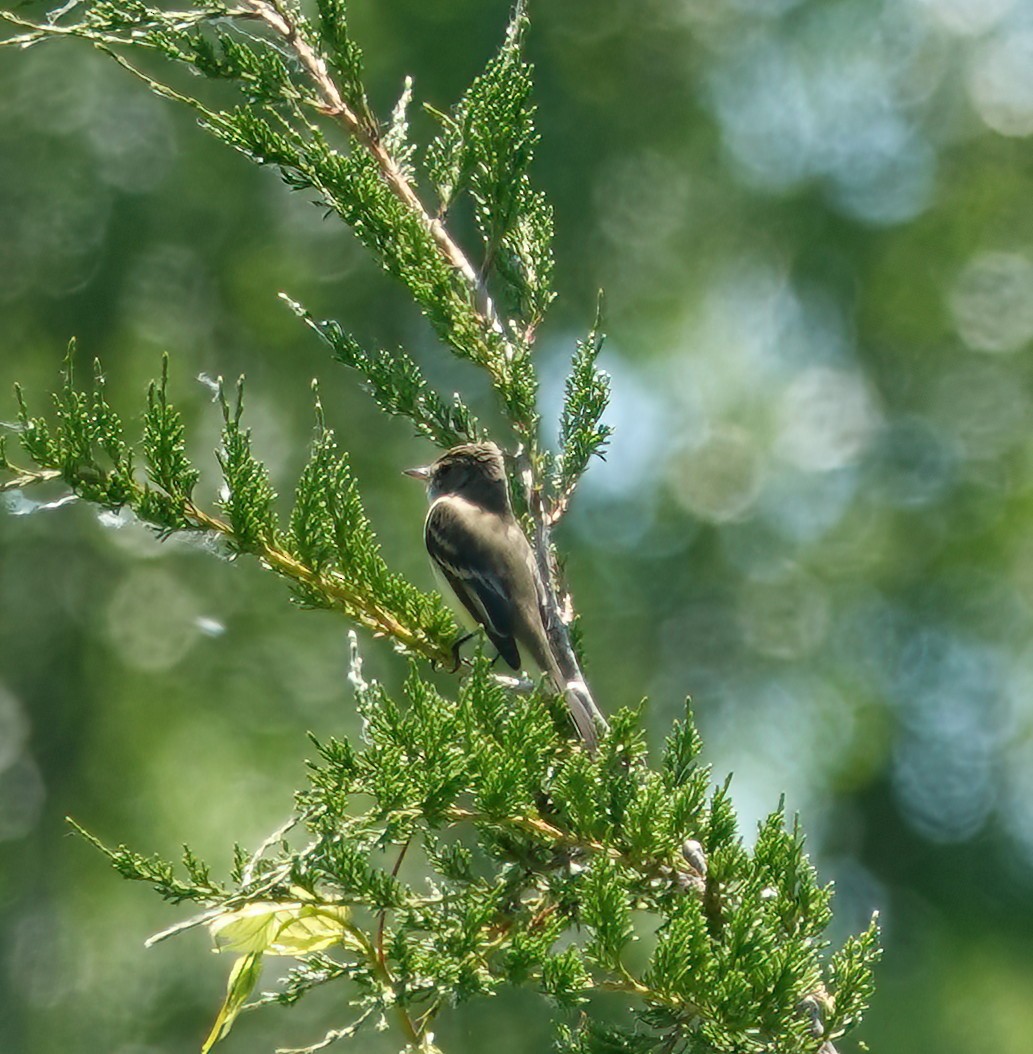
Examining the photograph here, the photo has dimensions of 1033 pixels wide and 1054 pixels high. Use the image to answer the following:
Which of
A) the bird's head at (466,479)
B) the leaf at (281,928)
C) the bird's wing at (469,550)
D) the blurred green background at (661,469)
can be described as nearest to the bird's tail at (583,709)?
the leaf at (281,928)

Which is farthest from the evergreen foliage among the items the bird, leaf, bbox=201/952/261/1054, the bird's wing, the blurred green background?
the blurred green background

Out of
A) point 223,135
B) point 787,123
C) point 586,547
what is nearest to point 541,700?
point 223,135

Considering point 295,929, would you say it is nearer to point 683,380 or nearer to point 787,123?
point 683,380

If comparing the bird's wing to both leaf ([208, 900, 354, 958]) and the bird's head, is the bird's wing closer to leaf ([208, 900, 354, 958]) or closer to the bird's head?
the bird's head

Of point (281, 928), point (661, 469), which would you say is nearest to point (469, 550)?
point (281, 928)

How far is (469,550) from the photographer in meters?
5.78

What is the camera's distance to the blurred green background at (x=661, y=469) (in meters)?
14.1

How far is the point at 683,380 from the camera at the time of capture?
1552 cm

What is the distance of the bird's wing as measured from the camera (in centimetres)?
568

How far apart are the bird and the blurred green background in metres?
7.36

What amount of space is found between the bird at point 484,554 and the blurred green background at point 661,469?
736cm

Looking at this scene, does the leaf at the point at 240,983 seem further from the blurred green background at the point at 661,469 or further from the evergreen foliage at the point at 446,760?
the blurred green background at the point at 661,469

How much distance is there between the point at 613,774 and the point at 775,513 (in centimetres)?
1320

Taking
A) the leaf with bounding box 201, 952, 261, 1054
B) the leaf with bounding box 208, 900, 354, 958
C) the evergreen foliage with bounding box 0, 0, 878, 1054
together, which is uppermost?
the evergreen foliage with bounding box 0, 0, 878, 1054
